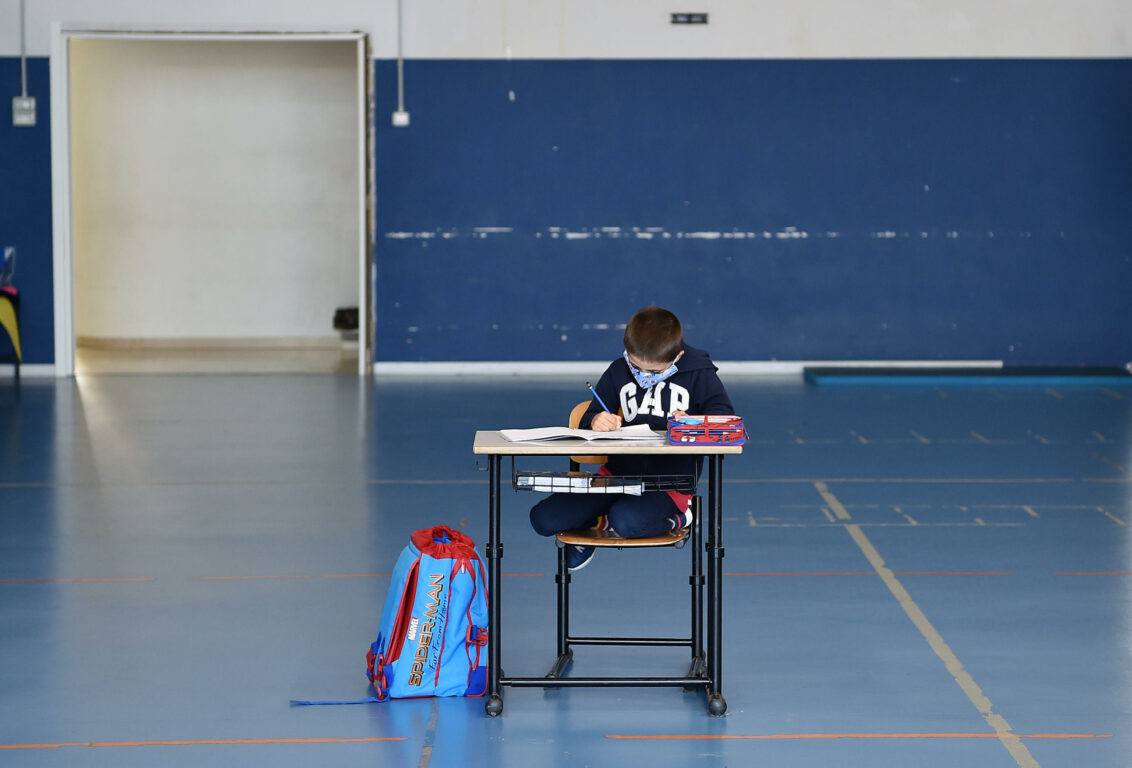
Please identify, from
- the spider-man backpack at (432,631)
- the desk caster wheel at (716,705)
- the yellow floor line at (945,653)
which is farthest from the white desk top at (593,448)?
the yellow floor line at (945,653)

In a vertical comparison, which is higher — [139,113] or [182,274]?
[139,113]

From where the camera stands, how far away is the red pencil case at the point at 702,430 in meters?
3.70

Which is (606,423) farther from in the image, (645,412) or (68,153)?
(68,153)

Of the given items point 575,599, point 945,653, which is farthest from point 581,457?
point 945,653

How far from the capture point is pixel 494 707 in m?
3.87

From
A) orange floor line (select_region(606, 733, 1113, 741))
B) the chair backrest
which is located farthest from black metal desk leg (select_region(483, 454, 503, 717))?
orange floor line (select_region(606, 733, 1113, 741))

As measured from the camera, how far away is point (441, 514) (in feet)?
21.4

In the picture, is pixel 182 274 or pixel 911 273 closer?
pixel 911 273

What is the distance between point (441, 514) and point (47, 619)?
2115mm

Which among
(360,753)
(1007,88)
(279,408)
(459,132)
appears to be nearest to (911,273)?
(1007,88)

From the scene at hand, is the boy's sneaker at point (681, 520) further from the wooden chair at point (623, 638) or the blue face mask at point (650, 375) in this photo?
the blue face mask at point (650, 375)

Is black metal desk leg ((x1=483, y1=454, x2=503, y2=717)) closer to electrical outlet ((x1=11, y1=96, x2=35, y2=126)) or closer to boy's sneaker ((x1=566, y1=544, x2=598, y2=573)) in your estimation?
boy's sneaker ((x1=566, y1=544, x2=598, y2=573))

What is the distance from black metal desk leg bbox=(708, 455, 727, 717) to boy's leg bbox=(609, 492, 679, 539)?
0.13 meters

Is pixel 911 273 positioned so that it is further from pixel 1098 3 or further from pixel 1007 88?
pixel 1098 3
